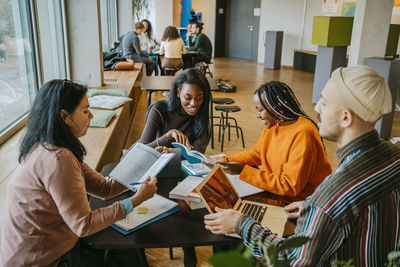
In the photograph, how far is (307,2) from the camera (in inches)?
444

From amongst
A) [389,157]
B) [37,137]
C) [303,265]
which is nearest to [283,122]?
[389,157]

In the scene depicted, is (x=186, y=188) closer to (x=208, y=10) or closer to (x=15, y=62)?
(x=15, y=62)

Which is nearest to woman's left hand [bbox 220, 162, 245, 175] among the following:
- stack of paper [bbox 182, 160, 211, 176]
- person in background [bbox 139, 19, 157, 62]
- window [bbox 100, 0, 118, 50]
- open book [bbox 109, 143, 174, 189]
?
stack of paper [bbox 182, 160, 211, 176]

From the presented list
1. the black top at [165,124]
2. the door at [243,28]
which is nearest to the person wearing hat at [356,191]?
the black top at [165,124]

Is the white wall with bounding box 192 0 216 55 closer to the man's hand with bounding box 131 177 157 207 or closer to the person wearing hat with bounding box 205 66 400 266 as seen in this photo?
the man's hand with bounding box 131 177 157 207

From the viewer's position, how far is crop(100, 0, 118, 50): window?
26.6 ft

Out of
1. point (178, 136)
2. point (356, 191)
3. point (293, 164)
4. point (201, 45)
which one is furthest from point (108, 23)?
point (356, 191)

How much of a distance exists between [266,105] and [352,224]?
1.04 meters

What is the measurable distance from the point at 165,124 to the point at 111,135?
0.81 metres

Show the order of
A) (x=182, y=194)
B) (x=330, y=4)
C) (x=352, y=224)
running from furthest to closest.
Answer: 1. (x=330, y=4)
2. (x=182, y=194)
3. (x=352, y=224)

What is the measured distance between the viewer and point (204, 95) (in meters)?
2.67

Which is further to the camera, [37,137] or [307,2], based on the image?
[307,2]

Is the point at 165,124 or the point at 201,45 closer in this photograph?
the point at 165,124

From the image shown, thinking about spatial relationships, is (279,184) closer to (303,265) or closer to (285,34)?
(303,265)
